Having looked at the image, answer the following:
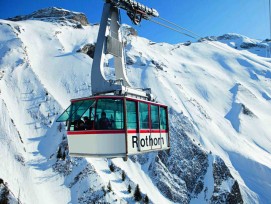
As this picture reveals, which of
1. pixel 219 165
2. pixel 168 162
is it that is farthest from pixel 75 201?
pixel 219 165

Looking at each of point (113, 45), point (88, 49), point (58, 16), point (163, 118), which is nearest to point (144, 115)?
point (163, 118)

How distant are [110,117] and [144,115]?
75.6 inches

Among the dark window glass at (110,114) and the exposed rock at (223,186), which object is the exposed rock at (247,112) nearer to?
the exposed rock at (223,186)

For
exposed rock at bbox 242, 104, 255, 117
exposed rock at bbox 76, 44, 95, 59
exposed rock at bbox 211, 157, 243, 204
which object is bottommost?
exposed rock at bbox 211, 157, 243, 204

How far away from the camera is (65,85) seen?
69.6 metres

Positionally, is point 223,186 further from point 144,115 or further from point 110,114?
point 110,114

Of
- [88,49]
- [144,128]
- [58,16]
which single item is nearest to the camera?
[144,128]

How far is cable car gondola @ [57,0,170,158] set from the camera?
1326 cm

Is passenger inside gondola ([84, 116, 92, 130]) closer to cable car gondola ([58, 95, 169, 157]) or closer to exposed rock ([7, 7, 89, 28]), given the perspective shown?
cable car gondola ([58, 95, 169, 157])

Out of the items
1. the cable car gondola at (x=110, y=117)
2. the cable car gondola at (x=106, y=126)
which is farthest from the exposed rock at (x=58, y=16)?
the cable car gondola at (x=106, y=126)

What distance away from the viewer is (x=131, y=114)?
547 inches

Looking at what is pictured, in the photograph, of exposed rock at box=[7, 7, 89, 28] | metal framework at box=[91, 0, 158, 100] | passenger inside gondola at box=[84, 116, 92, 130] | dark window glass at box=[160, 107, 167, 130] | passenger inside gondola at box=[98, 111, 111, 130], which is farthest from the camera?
exposed rock at box=[7, 7, 89, 28]

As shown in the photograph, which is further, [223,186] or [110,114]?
[223,186]

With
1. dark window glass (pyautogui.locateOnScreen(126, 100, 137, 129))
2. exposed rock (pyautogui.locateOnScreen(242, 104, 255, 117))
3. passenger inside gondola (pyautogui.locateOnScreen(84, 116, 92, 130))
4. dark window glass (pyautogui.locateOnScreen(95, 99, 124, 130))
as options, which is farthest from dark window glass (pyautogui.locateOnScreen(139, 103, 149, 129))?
exposed rock (pyautogui.locateOnScreen(242, 104, 255, 117))
